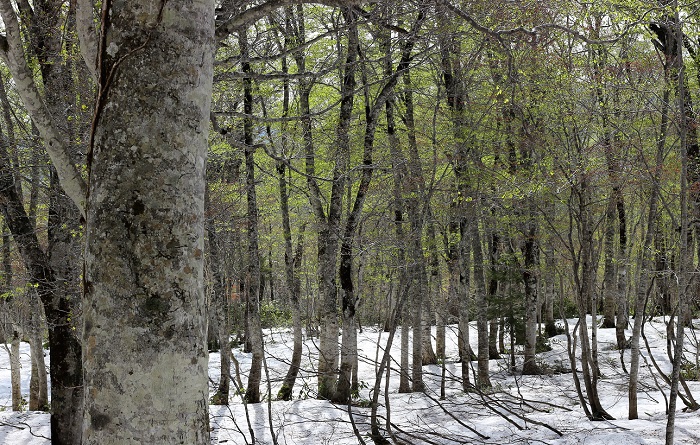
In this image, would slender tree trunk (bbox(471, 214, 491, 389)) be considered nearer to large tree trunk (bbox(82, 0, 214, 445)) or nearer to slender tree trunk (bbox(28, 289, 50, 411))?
slender tree trunk (bbox(28, 289, 50, 411))

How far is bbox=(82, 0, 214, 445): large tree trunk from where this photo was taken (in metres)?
1.39

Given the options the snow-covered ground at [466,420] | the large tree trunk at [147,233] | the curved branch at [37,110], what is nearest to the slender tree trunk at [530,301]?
the snow-covered ground at [466,420]

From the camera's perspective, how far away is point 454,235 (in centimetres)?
1386

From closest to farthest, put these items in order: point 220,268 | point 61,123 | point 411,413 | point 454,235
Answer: point 61,123 → point 411,413 → point 220,268 → point 454,235

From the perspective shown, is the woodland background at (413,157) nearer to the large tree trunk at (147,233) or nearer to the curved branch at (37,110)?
the curved branch at (37,110)

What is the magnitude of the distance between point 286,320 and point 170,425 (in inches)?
1006

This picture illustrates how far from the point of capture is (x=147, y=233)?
1.44 meters

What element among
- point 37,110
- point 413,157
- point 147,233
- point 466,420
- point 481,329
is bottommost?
point 466,420

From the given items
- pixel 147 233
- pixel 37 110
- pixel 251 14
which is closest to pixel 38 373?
pixel 37 110

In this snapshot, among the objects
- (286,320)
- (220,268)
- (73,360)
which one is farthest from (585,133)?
(286,320)

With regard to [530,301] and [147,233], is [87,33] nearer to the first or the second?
[147,233]

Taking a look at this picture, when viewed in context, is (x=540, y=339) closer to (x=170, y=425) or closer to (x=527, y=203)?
(x=527, y=203)

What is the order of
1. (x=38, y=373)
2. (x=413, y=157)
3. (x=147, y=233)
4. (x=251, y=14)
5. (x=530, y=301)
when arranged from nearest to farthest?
1. (x=147, y=233)
2. (x=251, y=14)
3. (x=413, y=157)
4. (x=38, y=373)
5. (x=530, y=301)

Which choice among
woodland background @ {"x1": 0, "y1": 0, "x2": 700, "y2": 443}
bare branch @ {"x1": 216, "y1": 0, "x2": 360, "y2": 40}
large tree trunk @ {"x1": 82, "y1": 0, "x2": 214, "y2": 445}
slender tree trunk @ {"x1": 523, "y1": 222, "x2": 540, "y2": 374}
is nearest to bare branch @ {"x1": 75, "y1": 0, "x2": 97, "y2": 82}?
large tree trunk @ {"x1": 82, "y1": 0, "x2": 214, "y2": 445}
